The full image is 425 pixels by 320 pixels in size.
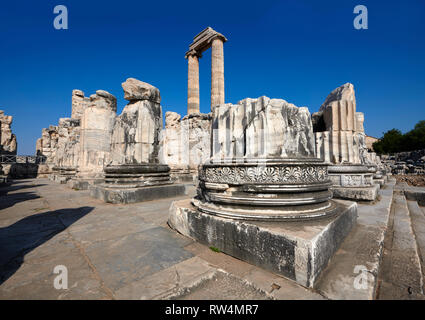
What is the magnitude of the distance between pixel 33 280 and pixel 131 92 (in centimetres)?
418

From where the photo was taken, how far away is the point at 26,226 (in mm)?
2637

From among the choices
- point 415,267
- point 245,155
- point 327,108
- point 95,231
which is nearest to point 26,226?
point 95,231

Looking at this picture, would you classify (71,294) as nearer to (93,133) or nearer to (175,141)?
(93,133)

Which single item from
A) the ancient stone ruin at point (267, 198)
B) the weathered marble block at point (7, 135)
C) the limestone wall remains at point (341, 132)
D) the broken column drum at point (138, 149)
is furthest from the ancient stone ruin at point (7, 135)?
the limestone wall remains at point (341, 132)

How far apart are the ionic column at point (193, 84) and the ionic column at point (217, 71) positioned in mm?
1956

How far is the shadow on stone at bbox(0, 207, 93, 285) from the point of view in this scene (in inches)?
64.2

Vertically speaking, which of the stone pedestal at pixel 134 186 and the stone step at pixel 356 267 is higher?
the stone pedestal at pixel 134 186

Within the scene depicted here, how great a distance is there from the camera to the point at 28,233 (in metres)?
2.36

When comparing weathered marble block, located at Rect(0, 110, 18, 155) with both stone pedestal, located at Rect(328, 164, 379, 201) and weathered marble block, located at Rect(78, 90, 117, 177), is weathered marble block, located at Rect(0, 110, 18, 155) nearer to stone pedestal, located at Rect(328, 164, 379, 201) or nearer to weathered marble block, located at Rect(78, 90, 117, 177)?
weathered marble block, located at Rect(78, 90, 117, 177)

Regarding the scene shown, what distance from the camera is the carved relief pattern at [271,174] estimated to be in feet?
6.36

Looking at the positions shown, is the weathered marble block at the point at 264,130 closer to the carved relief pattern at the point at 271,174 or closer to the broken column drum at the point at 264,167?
the broken column drum at the point at 264,167

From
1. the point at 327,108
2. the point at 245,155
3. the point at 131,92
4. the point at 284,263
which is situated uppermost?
the point at 131,92

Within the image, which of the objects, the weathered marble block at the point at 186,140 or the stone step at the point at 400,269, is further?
the weathered marble block at the point at 186,140

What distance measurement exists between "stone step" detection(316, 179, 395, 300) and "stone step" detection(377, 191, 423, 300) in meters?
0.09
